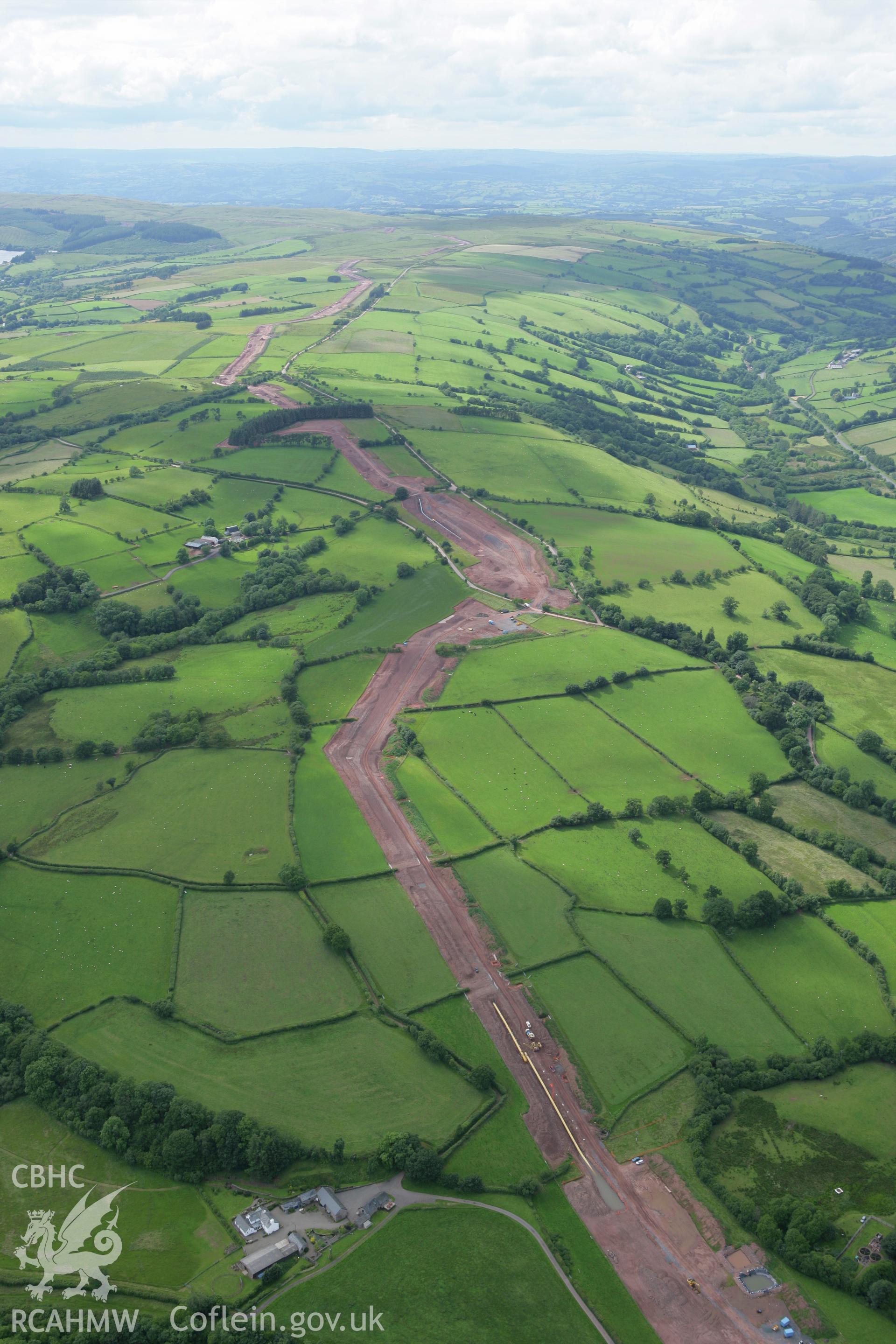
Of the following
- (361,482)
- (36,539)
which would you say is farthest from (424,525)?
(36,539)

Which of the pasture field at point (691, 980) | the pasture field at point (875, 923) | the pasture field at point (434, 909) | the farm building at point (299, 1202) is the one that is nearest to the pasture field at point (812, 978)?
the pasture field at point (434, 909)

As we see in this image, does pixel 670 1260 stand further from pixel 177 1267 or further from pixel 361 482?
pixel 361 482

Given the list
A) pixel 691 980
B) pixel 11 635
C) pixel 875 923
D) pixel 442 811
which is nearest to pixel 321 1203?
pixel 691 980

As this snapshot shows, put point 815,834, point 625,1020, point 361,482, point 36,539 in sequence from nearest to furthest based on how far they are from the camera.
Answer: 1. point 625,1020
2. point 815,834
3. point 36,539
4. point 361,482

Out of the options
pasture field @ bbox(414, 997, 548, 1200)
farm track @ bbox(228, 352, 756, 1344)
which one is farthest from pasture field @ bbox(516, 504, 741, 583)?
pasture field @ bbox(414, 997, 548, 1200)

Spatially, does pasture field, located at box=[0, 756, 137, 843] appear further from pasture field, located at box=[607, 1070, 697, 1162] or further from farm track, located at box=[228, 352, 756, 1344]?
pasture field, located at box=[607, 1070, 697, 1162]

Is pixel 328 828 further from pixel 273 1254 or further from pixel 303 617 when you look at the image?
pixel 303 617

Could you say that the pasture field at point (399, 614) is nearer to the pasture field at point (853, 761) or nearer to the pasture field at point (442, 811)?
the pasture field at point (442, 811)
